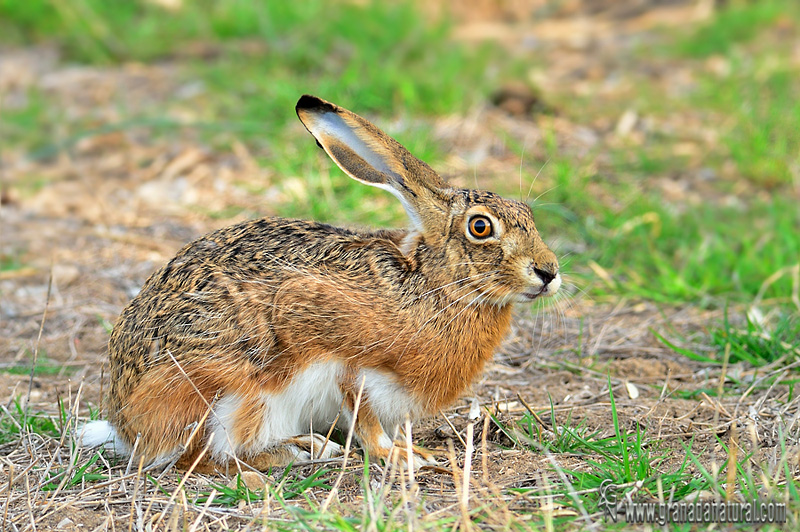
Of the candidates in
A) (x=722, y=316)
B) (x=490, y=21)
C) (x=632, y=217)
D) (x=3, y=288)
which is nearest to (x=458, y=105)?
(x=632, y=217)

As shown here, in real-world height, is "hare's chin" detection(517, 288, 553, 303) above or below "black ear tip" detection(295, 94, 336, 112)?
below

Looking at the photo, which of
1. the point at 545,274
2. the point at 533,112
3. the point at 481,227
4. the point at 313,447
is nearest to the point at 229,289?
the point at 313,447

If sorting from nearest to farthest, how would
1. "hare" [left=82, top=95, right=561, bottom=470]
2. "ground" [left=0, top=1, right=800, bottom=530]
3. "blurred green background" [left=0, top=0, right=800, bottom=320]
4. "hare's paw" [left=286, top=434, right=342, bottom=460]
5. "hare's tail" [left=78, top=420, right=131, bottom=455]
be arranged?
"ground" [left=0, top=1, right=800, bottom=530] → "hare" [left=82, top=95, right=561, bottom=470] → "hare's paw" [left=286, top=434, right=342, bottom=460] → "hare's tail" [left=78, top=420, right=131, bottom=455] → "blurred green background" [left=0, top=0, right=800, bottom=320]

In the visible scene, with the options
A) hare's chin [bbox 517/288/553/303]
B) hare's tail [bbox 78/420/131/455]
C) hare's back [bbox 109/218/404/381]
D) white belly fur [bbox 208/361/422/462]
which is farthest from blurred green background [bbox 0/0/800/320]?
hare's tail [bbox 78/420/131/455]

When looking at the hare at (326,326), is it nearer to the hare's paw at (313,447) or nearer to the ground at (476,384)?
the hare's paw at (313,447)

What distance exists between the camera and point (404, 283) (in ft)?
11.2

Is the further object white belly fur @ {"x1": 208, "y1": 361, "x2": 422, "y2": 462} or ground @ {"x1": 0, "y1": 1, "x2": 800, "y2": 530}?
white belly fur @ {"x1": 208, "y1": 361, "x2": 422, "y2": 462}

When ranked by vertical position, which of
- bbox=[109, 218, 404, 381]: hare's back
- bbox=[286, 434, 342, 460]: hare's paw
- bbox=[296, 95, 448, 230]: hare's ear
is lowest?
bbox=[286, 434, 342, 460]: hare's paw

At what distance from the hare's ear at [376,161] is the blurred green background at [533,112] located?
0.76 metres

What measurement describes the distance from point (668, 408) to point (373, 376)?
4.36ft

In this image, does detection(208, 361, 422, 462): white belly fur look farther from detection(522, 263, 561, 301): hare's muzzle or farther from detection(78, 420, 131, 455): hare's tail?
detection(522, 263, 561, 301): hare's muzzle

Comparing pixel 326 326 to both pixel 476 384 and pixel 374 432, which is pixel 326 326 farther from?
pixel 476 384

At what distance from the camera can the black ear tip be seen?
3.38 meters

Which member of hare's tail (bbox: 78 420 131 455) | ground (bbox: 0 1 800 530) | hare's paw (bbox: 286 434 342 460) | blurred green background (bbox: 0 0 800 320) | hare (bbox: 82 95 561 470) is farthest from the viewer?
blurred green background (bbox: 0 0 800 320)
